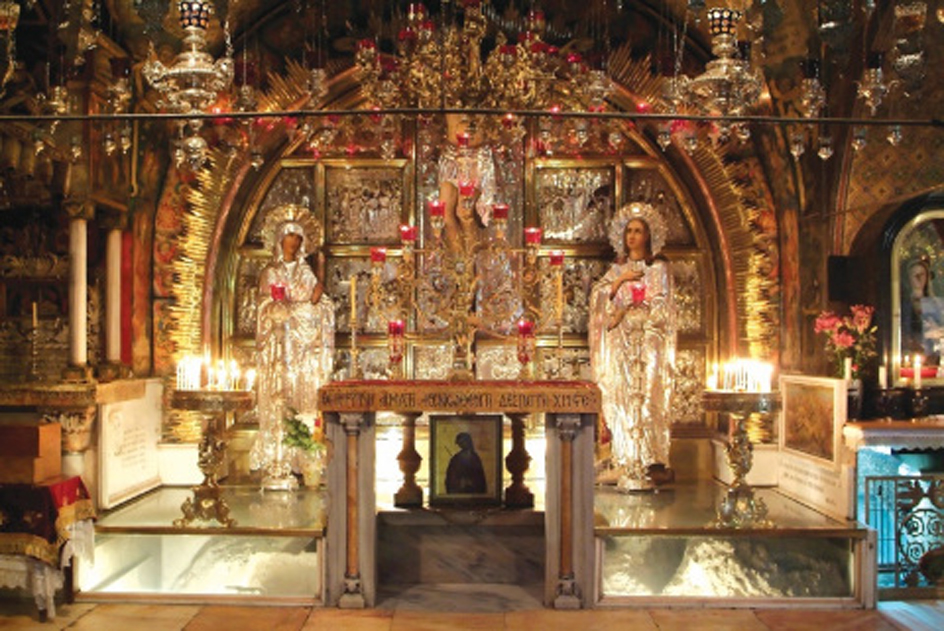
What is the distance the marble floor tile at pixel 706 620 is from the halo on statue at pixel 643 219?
402 cm

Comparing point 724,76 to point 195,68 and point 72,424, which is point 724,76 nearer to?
point 195,68

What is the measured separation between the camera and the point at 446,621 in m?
6.69

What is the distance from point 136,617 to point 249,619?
2.50 ft

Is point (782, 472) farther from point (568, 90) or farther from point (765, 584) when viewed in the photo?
point (568, 90)

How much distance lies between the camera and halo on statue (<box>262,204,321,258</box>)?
1007cm

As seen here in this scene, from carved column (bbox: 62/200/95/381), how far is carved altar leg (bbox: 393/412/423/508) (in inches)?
110

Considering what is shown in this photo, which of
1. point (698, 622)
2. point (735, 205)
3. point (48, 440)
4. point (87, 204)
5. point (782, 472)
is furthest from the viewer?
point (735, 205)

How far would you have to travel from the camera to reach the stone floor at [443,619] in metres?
6.59

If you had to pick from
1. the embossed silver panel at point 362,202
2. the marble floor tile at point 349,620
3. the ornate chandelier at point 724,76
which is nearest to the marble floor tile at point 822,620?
the marble floor tile at point 349,620

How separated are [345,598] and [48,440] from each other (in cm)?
243

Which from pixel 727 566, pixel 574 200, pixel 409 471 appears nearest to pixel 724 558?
pixel 727 566

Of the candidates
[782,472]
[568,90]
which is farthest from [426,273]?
[782,472]

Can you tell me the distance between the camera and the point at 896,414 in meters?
8.91

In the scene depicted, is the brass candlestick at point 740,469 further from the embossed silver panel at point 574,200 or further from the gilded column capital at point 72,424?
the gilded column capital at point 72,424
